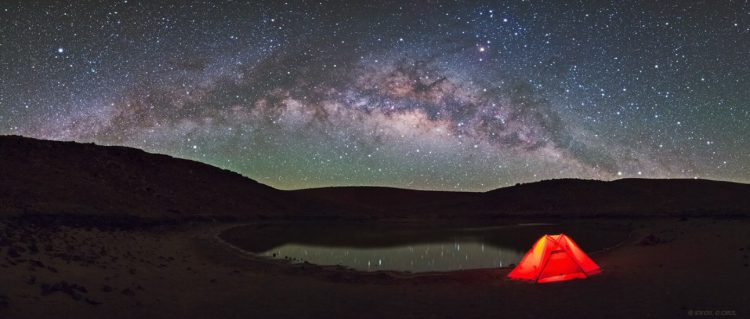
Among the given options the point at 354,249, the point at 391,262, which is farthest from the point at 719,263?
the point at 354,249

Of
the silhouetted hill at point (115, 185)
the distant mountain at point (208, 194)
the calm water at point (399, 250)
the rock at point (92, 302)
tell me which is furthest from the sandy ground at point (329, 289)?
the silhouetted hill at point (115, 185)

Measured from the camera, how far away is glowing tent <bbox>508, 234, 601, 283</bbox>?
1428 cm

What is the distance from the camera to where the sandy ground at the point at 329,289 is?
1043cm

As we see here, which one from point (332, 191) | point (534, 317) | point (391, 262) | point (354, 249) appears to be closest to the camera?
point (534, 317)

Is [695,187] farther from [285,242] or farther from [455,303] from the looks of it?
[455,303]

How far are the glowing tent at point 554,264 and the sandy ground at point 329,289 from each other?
2.04 ft

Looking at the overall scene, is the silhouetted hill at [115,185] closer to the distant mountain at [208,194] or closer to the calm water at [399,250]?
the distant mountain at [208,194]

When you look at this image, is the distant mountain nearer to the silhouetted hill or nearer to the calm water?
the silhouetted hill

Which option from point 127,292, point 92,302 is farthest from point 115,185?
point 92,302

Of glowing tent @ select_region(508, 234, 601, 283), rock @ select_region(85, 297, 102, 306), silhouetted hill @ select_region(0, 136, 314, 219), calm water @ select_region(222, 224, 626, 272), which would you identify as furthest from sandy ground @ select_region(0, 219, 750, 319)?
silhouetted hill @ select_region(0, 136, 314, 219)

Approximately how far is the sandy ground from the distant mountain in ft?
49.5

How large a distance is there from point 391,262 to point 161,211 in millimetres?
35103

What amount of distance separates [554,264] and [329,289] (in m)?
6.98

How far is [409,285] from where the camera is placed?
1479 cm
